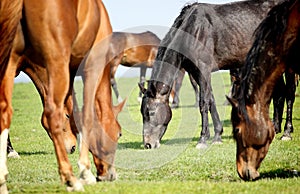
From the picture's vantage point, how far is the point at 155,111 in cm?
1234

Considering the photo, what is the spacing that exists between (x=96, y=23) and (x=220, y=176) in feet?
9.61

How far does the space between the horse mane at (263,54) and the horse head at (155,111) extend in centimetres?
452

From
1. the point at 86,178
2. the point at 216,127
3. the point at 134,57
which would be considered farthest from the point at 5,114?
the point at 134,57

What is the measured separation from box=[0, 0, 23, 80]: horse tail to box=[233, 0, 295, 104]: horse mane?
3091 millimetres

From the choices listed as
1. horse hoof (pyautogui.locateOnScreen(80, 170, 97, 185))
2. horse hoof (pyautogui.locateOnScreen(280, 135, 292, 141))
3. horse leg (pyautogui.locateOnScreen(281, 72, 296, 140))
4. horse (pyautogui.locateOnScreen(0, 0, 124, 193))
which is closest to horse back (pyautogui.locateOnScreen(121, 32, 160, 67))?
horse leg (pyautogui.locateOnScreen(281, 72, 296, 140))

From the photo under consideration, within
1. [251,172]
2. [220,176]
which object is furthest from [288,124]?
[251,172]

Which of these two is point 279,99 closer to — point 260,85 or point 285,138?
point 285,138

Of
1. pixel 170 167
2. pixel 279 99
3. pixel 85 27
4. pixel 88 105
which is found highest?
pixel 85 27

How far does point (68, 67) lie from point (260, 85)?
8.49 feet

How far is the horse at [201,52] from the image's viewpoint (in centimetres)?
1235

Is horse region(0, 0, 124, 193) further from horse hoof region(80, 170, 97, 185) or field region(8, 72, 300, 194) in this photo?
field region(8, 72, 300, 194)

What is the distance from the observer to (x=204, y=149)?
12281 mm

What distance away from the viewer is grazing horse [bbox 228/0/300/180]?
763 cm

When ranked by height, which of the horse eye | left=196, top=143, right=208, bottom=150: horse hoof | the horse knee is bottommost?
left=196, top=143, right=208, bottom=150: horse hoof
